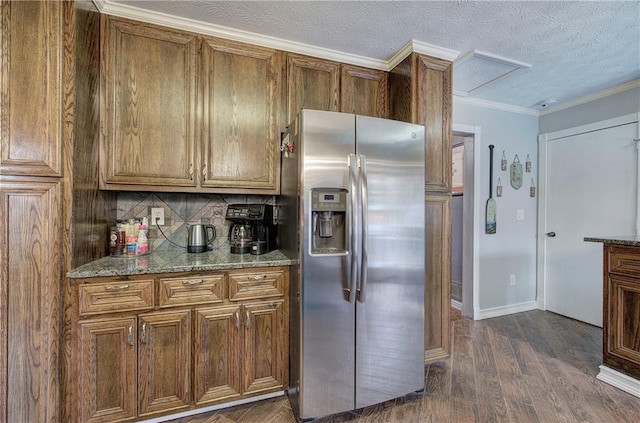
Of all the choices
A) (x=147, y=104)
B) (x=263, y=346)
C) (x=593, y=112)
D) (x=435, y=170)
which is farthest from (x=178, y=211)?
(x=593, y=112)

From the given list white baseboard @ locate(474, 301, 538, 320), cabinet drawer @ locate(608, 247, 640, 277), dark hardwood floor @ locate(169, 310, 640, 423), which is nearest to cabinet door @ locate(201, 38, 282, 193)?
dark hardwood floor @ locate(169, 310, 640, 423)

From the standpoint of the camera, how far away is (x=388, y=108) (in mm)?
2439

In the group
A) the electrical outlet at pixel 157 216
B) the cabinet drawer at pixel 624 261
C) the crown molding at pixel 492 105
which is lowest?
the cabinet drawer at pixel 624 261

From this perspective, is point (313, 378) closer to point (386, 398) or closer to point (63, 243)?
point (386, 398)

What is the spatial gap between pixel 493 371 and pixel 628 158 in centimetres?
246

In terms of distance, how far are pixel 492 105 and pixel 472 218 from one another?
129 centimetres

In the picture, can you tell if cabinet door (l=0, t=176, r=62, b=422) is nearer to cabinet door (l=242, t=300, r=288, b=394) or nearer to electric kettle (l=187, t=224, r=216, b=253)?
electric kettle (l=187, t=224, r=216, b=253)

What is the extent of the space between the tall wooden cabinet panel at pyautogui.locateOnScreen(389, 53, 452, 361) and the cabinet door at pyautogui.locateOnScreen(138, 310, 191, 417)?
1.64 m

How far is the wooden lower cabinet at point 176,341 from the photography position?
152 centimetres

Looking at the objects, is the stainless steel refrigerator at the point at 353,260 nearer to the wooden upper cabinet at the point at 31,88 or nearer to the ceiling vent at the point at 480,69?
the ceiling vent at the point at 480,69

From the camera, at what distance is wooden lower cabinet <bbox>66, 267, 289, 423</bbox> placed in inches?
59.7

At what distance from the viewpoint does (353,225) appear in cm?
166

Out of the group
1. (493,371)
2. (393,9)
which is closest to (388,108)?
(393,9)

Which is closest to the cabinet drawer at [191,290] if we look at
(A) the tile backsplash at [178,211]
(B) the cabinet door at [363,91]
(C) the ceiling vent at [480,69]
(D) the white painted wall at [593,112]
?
(A) the tile backsplash at [178,211]
